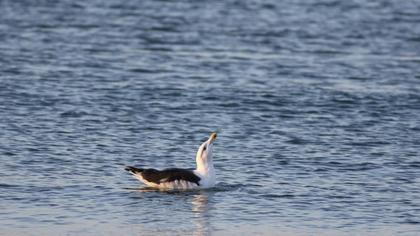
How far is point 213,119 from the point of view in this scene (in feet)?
61.2

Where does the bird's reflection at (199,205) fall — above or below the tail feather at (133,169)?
below

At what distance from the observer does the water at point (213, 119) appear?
12.9 m

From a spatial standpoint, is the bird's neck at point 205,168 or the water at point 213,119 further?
the bird's neck at point 205,168

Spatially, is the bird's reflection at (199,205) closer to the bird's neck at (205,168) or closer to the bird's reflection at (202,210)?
the bird's reflection at (202,210)

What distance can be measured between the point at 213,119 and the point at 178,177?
4.48m

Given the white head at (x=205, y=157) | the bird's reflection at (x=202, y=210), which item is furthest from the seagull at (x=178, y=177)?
the bird's reflection at (x=202, y=210)

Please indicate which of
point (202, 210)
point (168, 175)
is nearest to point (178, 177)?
point (168, 175)

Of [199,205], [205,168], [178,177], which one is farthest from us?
[205,168]

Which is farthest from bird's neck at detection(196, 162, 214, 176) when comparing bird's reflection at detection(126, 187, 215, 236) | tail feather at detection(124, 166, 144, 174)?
tail feather at detection(124, 166, 144, 174)

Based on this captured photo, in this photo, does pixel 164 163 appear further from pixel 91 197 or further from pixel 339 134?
pixel 339 134

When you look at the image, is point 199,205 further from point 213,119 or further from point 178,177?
point 213,119

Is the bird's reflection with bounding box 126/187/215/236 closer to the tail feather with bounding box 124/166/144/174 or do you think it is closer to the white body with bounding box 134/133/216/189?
the white body with bounding box 134/133/216/189

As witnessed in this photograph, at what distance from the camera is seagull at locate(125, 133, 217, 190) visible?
46.5 feet

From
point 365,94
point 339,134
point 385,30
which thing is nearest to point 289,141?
point 339,134
